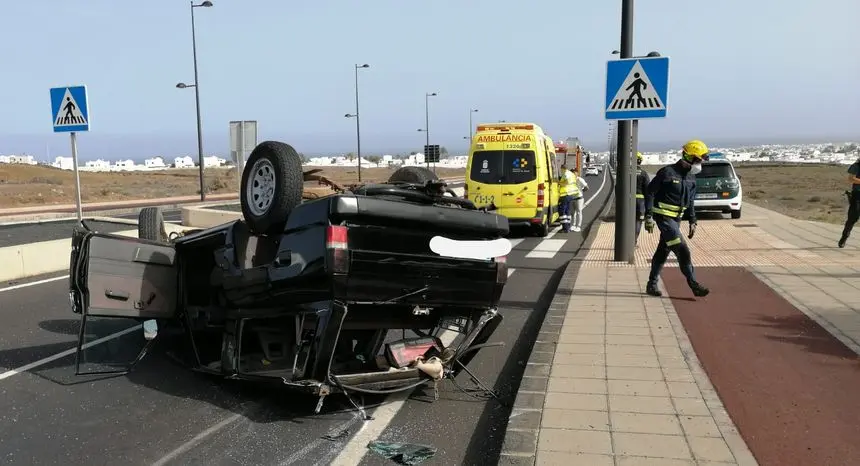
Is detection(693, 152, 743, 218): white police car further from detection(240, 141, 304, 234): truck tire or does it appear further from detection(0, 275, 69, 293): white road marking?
detection(240, 141, 304, 234): truck tire

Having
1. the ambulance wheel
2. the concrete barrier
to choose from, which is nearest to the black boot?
the concrete barrier

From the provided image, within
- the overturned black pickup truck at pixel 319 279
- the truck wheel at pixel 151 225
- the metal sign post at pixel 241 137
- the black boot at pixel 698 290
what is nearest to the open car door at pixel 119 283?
the overturned black pickup truck at pixel 319 279

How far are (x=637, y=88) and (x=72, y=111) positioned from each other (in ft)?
29.4

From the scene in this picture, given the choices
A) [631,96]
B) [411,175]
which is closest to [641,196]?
[631,96]

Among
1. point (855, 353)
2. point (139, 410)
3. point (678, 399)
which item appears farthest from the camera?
point (855, 353)

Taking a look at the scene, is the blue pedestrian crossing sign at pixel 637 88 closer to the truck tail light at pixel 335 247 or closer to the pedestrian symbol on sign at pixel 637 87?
the pedestrian symbol on sign at pixel 637 87

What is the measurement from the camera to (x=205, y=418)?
4.84m

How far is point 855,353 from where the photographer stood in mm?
5562

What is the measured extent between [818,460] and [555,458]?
1.43 metres

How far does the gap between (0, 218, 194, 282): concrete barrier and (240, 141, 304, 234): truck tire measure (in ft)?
20.5

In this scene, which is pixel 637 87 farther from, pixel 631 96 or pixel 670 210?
pixel 670 210

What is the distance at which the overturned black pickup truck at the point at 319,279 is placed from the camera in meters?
4.34

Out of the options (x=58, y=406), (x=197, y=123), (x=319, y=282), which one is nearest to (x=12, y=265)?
(x=58, y=406)

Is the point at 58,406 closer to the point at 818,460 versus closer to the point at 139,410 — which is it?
the point at 139,410
